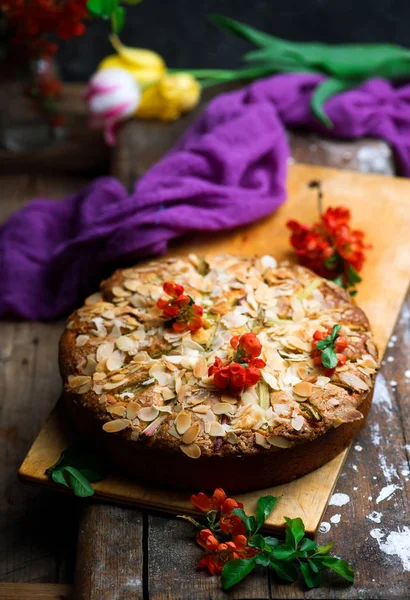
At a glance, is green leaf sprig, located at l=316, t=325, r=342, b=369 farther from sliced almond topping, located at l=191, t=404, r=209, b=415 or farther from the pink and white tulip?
the pink and white tulip

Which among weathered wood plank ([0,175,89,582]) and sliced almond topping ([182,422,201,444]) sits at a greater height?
sliced almond topping ([182,422,201,444])

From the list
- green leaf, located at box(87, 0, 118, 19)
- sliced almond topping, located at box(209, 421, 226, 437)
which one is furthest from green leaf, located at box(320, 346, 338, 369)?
green leaf, located at box(87, 0, 118, 19)

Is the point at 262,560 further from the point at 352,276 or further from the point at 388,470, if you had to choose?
the point at 352,276

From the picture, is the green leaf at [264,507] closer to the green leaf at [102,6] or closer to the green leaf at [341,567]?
the green leaf at [341,567]

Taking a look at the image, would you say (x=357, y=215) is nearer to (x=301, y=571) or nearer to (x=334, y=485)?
(x=334, y=485)

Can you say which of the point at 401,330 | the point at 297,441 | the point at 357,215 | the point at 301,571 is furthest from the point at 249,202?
the point at 301,571

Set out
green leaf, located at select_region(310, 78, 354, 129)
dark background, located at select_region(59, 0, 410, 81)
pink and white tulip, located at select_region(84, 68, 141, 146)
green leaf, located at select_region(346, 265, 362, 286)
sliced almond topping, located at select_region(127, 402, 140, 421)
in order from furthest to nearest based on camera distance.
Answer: dark background, located at select_region(59, 0, 410, 81), pink and white tulip, located at select_region(84, 68, 141, 146), green leaf, located at select_region(310, 78, 354, 129), green leaf, located at select_region(346, 265, 362, 286), sliced almond topping, located at select_region(127, 402, 140, 421)
